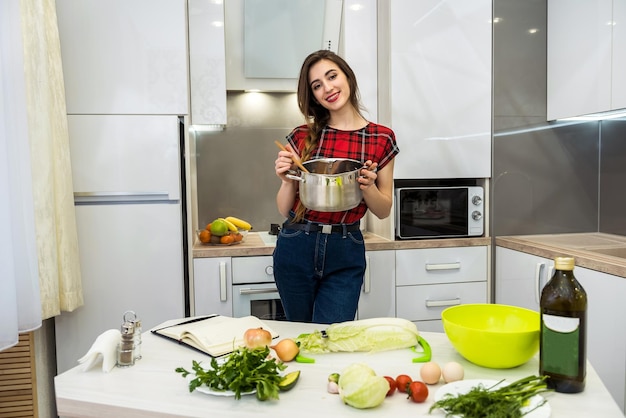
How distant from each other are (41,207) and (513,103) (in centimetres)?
232

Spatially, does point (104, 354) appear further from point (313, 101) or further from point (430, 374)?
point (313, 101)

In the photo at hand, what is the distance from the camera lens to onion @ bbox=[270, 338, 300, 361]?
3.68 ft

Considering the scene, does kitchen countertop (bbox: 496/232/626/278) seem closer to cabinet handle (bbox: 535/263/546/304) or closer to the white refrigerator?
cabinet handle (bbox: 535/263/546/304)

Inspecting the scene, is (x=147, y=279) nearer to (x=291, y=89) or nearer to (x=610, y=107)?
(x=291, y=89)

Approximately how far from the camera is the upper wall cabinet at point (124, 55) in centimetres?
244

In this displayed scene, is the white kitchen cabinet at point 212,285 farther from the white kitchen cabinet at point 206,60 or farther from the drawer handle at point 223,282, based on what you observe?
the white kitchen cabinet at point 206,60

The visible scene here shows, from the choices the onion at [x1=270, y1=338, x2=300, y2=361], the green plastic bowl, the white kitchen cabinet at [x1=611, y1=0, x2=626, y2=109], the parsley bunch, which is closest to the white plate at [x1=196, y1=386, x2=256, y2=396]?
the parsley bunch

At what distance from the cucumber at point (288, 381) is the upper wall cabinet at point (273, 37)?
223 centimetres

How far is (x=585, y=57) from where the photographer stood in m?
2.47

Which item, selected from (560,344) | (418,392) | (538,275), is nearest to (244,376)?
(418,392)

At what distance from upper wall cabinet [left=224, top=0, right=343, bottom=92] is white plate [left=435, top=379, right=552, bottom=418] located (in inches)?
91.0

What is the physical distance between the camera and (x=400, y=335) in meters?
1.20

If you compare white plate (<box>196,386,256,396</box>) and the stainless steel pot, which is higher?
the stainless steel pot

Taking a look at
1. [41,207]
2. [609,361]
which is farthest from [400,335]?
[41,207]
